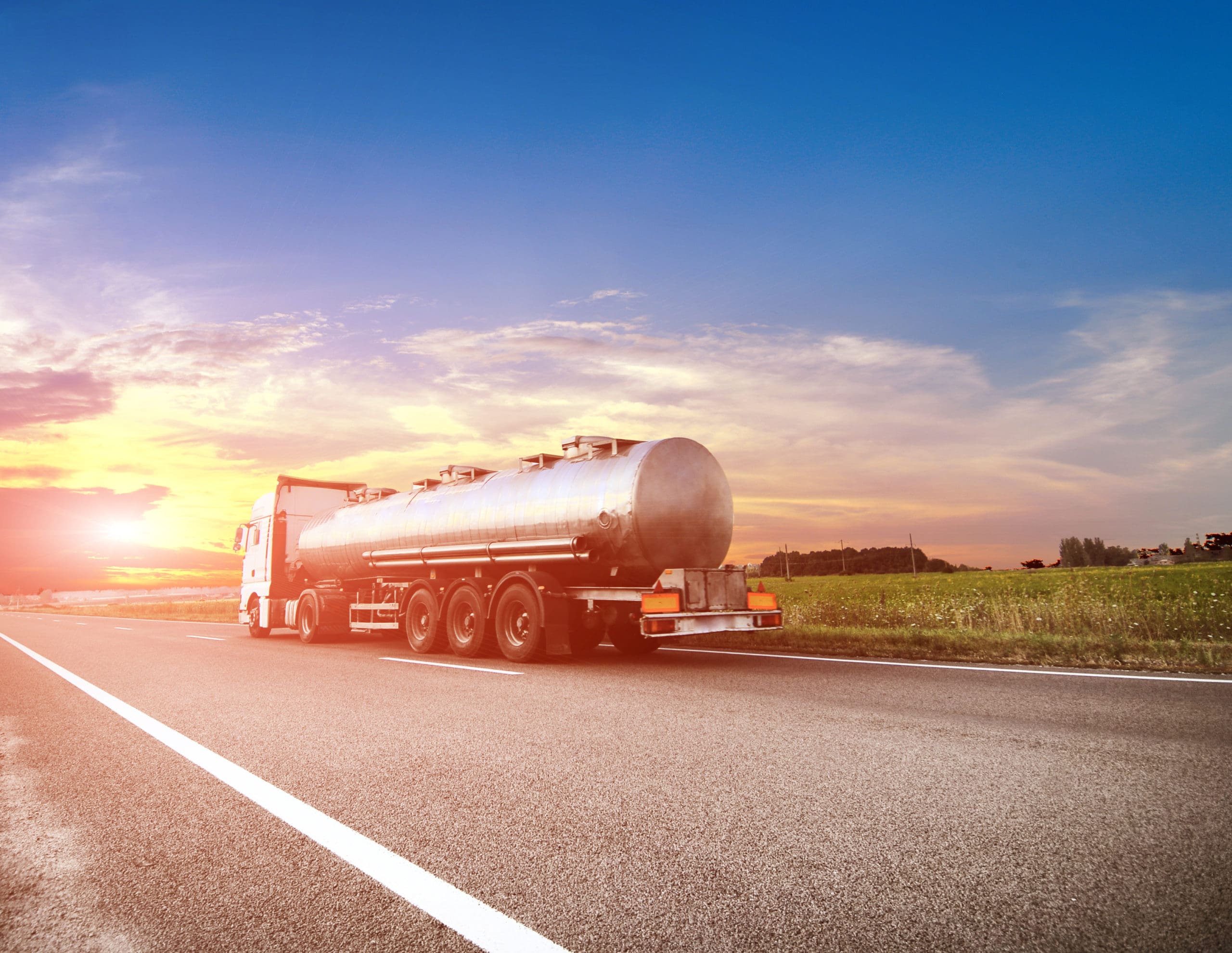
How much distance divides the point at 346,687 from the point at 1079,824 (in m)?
7.28

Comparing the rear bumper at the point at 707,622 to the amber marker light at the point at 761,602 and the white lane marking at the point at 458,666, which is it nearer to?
the amber marker light at the point at 761,602

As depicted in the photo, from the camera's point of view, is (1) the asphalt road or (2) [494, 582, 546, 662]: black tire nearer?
(1) the asphalt road

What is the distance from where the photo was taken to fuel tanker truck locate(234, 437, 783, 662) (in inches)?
412

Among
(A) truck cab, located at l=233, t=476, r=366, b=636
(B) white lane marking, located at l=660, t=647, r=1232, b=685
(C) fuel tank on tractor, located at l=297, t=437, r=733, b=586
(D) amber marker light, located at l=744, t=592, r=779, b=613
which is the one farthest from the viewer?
(A) truck cab, located at l=233, t=476, r=366, b=636

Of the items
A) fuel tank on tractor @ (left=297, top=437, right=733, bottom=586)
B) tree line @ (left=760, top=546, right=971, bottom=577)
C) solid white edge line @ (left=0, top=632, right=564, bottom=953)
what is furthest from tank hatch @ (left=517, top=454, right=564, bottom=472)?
tree line @ (left=760, top=546, right=971, bottom=577)

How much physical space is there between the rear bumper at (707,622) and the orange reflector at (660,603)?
0.18 ft

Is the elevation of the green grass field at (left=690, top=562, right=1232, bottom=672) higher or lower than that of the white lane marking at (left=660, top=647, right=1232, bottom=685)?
higher

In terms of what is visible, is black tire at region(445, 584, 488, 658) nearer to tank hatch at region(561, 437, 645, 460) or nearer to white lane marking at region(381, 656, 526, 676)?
white lane marking at region(381, 656, 526, 676)

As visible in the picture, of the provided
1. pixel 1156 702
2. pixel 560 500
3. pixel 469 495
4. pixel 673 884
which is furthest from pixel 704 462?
pixel 673 884

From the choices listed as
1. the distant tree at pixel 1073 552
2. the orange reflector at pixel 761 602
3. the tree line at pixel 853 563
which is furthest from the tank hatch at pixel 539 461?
the distant tree at pixel 1073 552

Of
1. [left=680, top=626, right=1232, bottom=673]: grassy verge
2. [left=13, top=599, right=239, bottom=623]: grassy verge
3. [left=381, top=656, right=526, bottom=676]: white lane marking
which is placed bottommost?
[left=13, top=599, right=239, bottom=623]: grassy verge

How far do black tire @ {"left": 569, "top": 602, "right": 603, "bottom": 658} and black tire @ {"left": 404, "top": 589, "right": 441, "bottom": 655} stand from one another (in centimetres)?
239

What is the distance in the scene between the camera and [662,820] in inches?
144

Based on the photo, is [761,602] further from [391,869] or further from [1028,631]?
[391,869]
